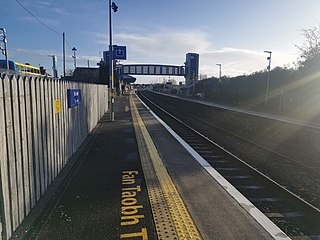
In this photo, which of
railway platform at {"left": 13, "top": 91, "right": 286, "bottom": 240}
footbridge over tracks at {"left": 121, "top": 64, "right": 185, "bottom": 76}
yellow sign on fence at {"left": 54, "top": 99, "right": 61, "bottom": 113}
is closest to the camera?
railway platform at {"left": 13, "top": 91, "right": 286, "bottom": 240}

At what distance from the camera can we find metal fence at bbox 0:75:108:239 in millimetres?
3635

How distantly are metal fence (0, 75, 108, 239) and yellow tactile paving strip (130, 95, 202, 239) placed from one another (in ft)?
7.09

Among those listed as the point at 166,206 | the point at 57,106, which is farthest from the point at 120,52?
the point at 166,206

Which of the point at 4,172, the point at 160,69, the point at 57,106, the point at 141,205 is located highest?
the point at 160,69

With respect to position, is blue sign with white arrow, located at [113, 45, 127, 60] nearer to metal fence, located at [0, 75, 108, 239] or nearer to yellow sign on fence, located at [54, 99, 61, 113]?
metal fence, located at [0, 75, 108, 239]

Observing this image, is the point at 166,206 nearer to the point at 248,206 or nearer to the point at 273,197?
the point at 248,206

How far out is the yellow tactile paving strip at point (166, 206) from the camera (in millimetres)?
3961

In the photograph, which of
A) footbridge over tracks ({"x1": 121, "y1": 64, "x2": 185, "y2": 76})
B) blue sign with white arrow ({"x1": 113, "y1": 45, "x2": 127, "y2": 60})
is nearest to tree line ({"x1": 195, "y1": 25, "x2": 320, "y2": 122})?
blue sign with white arrow ({"x1": 113, "y1": 45, "x2": 127, "y2": 60})

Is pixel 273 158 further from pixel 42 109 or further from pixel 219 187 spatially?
pixel 42 109

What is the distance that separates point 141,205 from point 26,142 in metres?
2.31

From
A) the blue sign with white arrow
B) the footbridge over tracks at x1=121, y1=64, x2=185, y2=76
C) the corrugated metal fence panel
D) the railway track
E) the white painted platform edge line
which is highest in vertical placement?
the footbridge over tracks at x1=121, y1=64, x2=185, y2=76

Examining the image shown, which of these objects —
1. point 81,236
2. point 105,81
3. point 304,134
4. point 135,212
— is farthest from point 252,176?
point 105,81

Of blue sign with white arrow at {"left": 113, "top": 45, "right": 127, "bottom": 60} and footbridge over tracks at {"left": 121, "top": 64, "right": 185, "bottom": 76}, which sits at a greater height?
footbridge over tracks at {"left": 121, "top": 64, "right": 185, "bottom": 76}

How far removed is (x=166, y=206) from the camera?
4.79 metres
